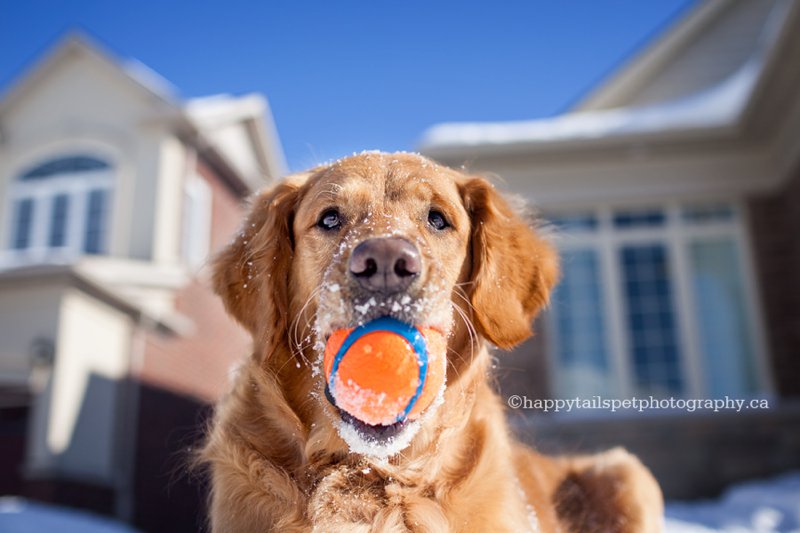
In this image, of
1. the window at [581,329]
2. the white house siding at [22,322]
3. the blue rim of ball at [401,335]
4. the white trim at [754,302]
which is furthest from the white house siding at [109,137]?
the blue rim of ball at [401,335]

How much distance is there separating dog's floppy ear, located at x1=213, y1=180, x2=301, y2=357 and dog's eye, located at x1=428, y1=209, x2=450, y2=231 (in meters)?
0.58

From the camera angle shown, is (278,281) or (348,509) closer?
(348,509)

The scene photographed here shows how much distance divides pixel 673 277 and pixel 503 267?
7.71 metres

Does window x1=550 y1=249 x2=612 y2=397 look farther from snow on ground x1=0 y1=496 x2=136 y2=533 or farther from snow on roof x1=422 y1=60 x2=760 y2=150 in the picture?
snow on ground x1=0 y1=496 x2=136 y2=533

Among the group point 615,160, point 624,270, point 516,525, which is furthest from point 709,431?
point 516,525

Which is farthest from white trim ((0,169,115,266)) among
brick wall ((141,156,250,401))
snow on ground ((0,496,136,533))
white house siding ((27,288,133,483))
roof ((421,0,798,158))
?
snow on ground ((0,496,136,533))

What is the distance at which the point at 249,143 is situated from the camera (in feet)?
54.9

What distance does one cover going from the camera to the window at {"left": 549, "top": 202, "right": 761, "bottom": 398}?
31.7ft

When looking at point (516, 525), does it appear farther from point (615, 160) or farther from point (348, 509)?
point (615, 160)

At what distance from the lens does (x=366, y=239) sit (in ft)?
7.58

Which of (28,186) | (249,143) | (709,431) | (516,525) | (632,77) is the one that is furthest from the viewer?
(249,143)

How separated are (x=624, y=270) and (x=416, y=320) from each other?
8.37 metres

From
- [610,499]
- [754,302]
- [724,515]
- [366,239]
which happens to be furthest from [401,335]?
[754,302]

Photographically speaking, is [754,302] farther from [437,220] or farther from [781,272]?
[437,220]
